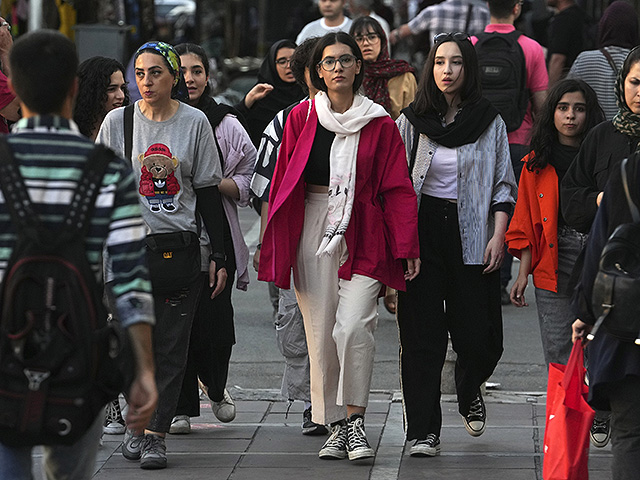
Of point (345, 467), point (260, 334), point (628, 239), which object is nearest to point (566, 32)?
point (260, 334)

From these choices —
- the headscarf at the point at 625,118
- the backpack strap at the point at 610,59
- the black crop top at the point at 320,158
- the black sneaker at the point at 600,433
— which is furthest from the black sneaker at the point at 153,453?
the backpack strap at the point at 610,59

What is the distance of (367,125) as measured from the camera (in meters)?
5.91

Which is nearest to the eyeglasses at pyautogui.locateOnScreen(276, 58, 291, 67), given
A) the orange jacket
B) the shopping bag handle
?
the orange jacket

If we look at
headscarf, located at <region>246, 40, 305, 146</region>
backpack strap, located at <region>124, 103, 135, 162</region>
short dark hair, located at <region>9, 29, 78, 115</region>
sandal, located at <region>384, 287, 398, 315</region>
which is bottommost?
sandal, located at <region>384, 287, 398, 315</region>

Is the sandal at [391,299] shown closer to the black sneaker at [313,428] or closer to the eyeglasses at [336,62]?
the black sneaker at [313,428]

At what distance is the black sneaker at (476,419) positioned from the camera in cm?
616

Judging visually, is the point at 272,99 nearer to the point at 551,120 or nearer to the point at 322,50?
the point at 322,50

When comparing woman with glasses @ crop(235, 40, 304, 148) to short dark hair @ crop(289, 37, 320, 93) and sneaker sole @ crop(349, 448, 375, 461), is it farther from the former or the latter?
sneaker sole @ crop(349, 448, 375, 461)

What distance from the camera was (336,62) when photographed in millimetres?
5980

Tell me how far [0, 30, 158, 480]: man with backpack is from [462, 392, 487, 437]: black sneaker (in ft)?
9.78

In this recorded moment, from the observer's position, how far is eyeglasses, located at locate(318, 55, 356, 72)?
19.6 feet

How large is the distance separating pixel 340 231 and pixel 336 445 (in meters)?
1.02

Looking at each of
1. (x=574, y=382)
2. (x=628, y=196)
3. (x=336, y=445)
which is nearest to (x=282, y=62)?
(x=336, y=445)

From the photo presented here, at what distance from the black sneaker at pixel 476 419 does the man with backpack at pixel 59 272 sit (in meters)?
2.98
